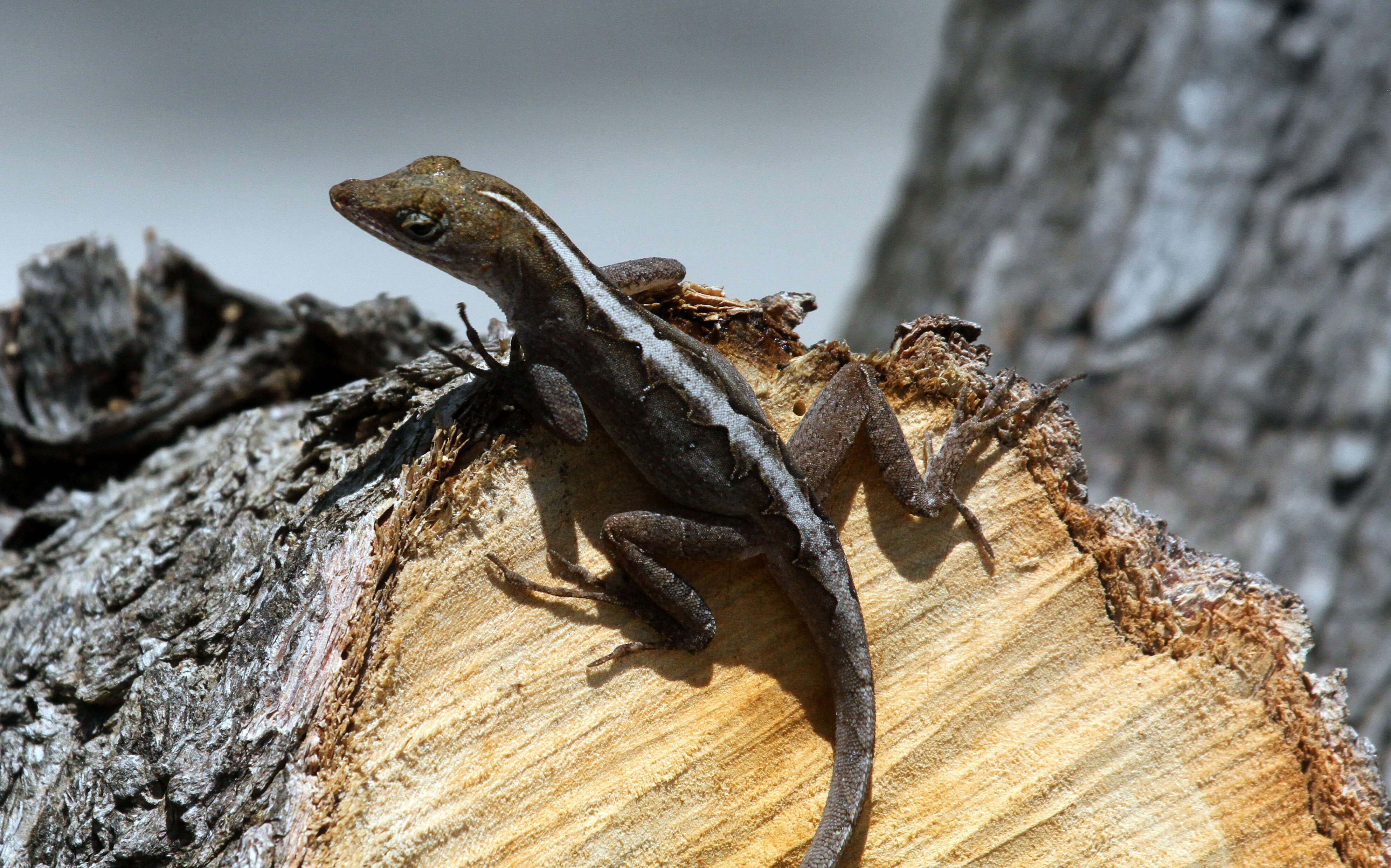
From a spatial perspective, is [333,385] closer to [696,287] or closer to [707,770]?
[696,287]

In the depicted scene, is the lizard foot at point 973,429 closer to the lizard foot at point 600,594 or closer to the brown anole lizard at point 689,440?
the brown anole lizard at point 689,440

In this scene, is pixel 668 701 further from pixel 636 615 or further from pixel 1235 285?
pixel 1235 285

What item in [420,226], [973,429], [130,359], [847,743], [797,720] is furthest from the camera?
[130,359]

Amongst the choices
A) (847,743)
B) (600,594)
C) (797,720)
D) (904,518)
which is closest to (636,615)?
(600,594)

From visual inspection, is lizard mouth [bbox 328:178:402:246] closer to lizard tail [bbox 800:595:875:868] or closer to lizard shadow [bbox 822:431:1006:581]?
lizard shadow [bbox 822:431:1006:581]

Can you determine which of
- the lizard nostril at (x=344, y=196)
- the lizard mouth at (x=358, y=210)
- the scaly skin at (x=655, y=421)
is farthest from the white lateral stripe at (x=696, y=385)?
the lizard nostril at (x=344, y=196)
